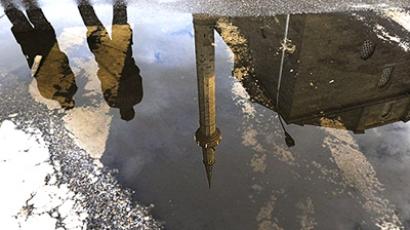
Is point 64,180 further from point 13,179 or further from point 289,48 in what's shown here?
point 289,48

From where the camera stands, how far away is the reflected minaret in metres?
4.82

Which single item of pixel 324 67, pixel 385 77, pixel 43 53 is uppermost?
pixel 43 53

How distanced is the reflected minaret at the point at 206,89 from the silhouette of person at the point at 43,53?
207cm

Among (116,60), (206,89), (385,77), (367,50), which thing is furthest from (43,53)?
(385,77)

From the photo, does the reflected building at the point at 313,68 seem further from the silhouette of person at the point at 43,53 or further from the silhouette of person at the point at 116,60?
the silhouette of person at the point at 43,53

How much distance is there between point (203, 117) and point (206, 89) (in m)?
0.62

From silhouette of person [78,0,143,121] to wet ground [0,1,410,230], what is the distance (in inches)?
1.2

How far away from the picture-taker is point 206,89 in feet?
18.7

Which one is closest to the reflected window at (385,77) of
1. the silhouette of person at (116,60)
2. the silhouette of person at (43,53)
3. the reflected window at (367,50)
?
the reflected window at (367,50)

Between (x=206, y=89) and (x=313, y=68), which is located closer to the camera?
(x=206, y=89)

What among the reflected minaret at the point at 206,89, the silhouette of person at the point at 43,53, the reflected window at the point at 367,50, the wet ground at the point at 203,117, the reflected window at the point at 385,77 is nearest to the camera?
the wet ground at the point at 203,117

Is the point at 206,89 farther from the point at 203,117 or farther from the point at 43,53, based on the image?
the point at 43,53

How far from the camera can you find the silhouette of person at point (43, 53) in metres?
5.92

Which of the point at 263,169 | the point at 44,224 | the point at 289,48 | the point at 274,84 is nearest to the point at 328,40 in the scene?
the point at 289,48
